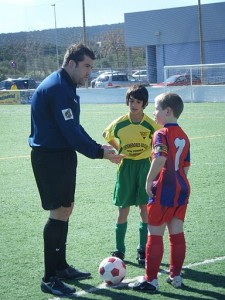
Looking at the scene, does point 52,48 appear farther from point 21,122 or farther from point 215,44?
point 21,122

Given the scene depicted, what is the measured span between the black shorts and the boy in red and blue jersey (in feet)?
2.23

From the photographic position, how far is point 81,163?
13.0 m

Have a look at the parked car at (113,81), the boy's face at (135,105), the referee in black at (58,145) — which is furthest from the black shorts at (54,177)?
the parked car at (113,81)

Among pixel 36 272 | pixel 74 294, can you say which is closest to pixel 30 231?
pixel 36 272

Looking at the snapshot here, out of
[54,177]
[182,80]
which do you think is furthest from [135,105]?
[182,80]

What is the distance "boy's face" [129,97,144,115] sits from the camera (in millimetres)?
6336

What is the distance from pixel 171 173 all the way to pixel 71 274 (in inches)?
51.7

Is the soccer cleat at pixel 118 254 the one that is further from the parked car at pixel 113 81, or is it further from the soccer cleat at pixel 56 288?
the parked car at pixel 113 81

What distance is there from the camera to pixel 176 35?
51500mm

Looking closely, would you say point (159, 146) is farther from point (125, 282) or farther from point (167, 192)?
point (125, 282)

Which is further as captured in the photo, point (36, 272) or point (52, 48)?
point (52, 48)

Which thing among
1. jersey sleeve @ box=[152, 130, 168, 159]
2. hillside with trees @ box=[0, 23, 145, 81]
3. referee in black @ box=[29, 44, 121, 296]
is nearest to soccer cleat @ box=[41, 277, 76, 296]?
referee in black @ box=[29, 44, 121, 296]

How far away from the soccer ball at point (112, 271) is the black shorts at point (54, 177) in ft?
1.99

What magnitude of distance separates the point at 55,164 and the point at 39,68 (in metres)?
62.1
